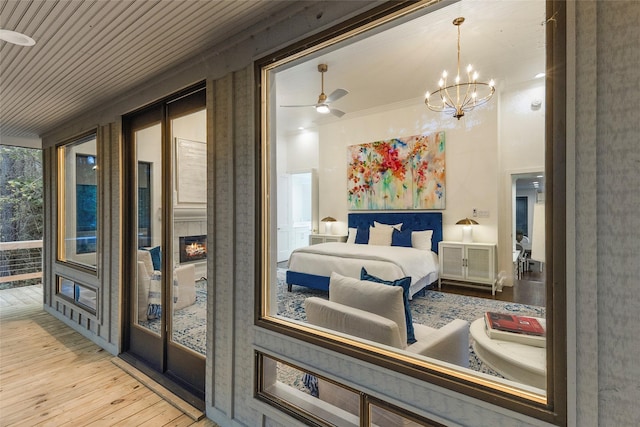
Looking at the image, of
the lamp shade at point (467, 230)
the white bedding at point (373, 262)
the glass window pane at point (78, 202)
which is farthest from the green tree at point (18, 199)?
the lamp shade at point (467, 230)

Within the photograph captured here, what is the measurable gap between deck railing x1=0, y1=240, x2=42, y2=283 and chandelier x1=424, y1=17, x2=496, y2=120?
7.43m

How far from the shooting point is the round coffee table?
104 centimetres

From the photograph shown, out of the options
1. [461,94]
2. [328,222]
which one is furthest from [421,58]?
[328,222]

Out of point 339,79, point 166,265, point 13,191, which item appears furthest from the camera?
point 13,191

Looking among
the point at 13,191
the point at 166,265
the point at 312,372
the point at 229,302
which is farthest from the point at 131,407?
the point at 13,191

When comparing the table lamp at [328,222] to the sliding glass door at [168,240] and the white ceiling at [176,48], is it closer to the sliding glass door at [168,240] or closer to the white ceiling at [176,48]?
the white ceiling at [176,48]

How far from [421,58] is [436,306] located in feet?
9.39

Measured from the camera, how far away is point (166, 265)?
257cm

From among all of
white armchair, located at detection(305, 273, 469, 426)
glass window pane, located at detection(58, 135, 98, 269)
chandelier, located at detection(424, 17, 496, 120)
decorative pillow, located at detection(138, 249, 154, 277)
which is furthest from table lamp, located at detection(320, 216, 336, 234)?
glass window pane, located at detection(58, 135, 98, 269)

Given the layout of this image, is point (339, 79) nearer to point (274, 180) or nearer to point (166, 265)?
point (274, 180)

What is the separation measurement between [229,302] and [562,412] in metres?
1.72

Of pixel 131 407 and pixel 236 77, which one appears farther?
pixel 131 407

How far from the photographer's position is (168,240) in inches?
101

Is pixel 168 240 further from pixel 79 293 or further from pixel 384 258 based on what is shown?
pixel 384 258
